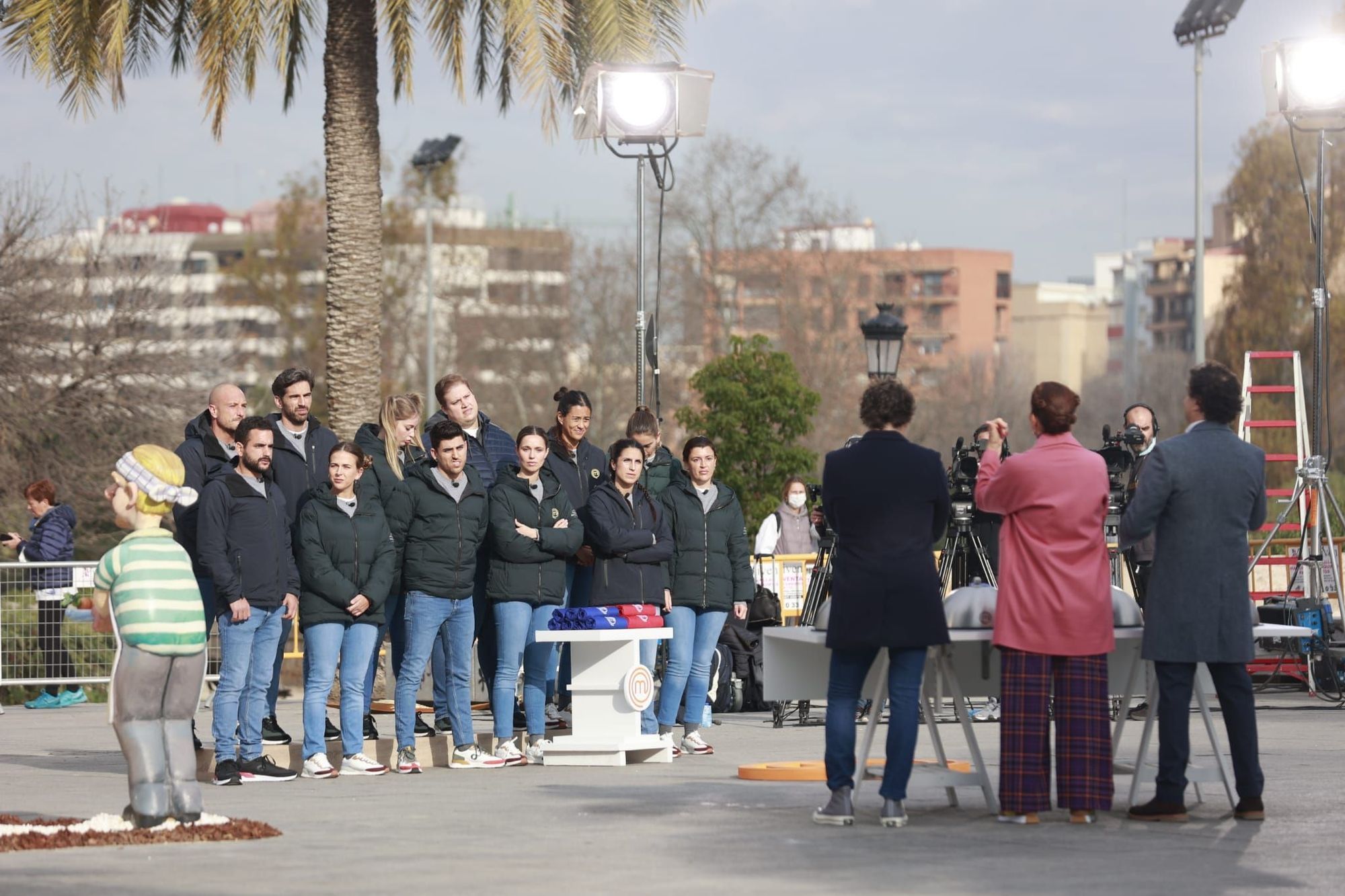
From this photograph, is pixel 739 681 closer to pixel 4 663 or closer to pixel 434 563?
pixel 434 563

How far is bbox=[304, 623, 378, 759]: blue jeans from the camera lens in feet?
36.9

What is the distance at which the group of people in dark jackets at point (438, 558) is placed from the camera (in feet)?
36.5

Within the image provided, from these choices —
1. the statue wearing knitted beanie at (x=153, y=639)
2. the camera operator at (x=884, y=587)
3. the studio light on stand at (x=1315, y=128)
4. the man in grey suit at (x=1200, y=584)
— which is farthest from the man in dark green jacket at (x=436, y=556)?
the studio light on stand at (x=1315, y=128)

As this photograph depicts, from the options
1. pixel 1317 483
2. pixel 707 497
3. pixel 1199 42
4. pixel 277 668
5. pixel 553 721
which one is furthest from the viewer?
pixel 1199 42

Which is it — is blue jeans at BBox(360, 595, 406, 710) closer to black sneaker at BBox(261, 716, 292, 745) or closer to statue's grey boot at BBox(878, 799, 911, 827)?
black sneaker at BBox(261, 716, 292, 745)

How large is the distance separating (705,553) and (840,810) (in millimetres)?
3914

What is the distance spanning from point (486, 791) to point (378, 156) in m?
10.4

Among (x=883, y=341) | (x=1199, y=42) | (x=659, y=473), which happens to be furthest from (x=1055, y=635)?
(x=1199, y=42)

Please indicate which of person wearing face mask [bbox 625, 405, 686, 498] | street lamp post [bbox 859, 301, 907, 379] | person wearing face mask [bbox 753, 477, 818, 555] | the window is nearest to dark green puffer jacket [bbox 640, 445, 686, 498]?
person wearing face mask [bbox 625, 405, 686, 498]

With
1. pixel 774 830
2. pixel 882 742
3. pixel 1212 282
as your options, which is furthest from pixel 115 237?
pixel 1212 282

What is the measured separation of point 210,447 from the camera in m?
11.6

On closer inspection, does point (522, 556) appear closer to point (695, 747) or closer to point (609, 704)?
point (609, 704)

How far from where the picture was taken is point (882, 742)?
12867mm

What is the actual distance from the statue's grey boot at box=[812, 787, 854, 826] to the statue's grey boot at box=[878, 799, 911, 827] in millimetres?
137
